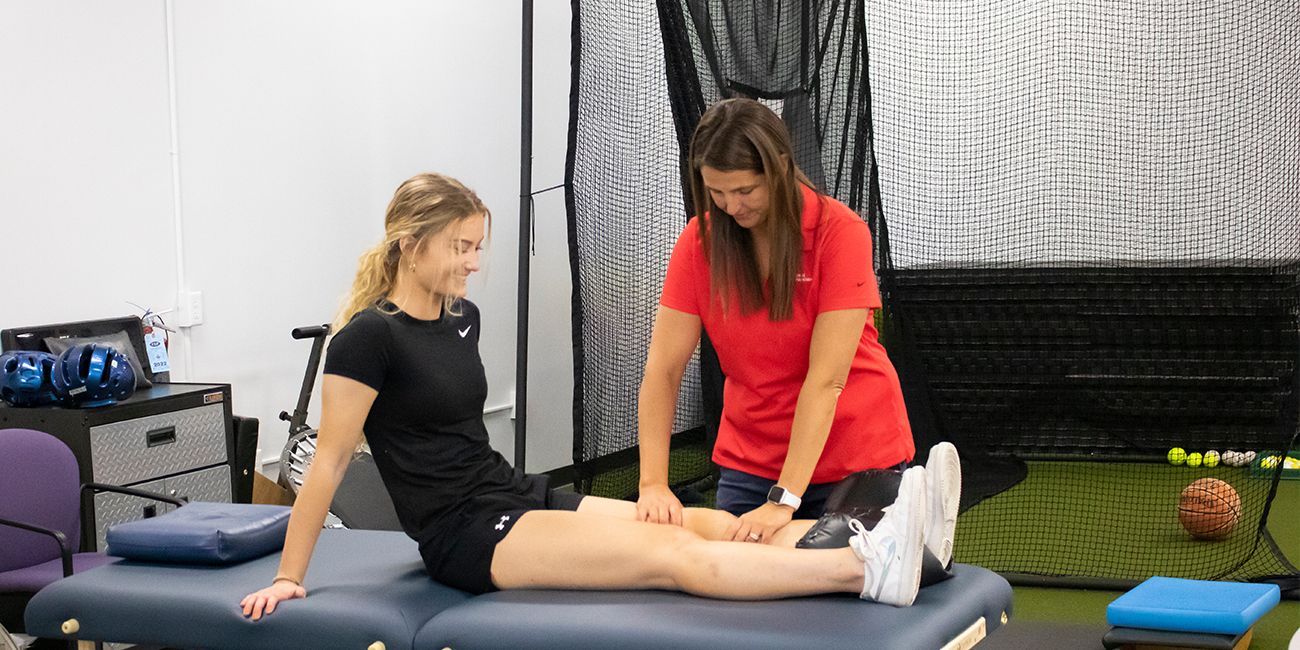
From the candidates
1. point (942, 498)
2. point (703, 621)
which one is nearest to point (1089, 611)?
point (942, 498)

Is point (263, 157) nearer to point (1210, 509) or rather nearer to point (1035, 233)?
point (1210, 509)

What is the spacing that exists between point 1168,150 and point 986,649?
13.2 ft

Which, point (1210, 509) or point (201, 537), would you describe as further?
point (1210, 509)

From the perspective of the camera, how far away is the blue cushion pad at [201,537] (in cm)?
236

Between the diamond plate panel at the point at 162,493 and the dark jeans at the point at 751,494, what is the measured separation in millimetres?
1525

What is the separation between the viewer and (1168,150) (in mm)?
5945

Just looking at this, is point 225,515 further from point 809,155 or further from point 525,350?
point 809,155

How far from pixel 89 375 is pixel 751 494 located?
1724 mm

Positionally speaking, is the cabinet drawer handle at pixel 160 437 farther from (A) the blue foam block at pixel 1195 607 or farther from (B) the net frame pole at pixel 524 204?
(A) the blue foam block at pixel 1195 607

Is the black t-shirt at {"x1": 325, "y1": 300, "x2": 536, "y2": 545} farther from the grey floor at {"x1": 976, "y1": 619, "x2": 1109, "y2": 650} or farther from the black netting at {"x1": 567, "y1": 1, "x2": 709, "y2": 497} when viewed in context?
the black netting at {"x1": 567, "y1": 1, "x2": 709, "y2": 497}

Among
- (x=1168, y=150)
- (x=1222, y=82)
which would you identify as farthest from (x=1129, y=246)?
(x=1222, y=82)

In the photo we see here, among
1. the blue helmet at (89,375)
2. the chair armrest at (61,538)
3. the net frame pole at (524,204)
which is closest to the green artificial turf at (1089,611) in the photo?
the net frame pole at (524,204)

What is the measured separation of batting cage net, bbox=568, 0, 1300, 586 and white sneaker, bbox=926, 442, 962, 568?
1803 mm

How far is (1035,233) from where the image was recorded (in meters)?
6.04
